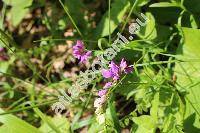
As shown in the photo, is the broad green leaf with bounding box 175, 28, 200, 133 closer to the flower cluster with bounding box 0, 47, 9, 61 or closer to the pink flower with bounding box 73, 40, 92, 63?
the pink flower with bounding box 73, 40, 92, 63

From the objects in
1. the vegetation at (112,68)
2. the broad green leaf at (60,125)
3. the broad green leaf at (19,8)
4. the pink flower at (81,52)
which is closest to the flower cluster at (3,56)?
the vegetation at (112,68)

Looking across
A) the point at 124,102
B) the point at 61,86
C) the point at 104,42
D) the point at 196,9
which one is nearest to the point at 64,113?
the point at 61,86

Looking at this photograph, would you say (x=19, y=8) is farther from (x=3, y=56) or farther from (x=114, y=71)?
(x=114, y=71)

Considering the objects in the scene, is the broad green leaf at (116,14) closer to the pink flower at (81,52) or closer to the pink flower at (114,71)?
the pink flower at (81,52)

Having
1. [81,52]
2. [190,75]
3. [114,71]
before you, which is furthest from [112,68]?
[190,75]

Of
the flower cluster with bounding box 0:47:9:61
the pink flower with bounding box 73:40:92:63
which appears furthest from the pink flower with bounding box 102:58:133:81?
A: the flower cluster with bounding box 0:47:9:61

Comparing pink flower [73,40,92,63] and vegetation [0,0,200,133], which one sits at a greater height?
Answer: pink flower [73,40,92,63]

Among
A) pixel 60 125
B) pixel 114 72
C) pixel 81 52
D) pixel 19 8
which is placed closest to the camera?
pixel 114 72

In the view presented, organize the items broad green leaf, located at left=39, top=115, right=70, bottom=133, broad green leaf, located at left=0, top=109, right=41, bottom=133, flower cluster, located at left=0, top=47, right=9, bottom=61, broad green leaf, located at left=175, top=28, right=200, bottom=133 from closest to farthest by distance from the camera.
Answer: broad green leaf, located at left=175, top=28, right=200, bottom=133 < broad green leaf, located at left=0, top=109, right=41, bottom=133 < broad green leaf, located at left=39, top=115, right=70, bottom=133 < flower cluster, located at left=0, top=47, right=9, bottom=61
